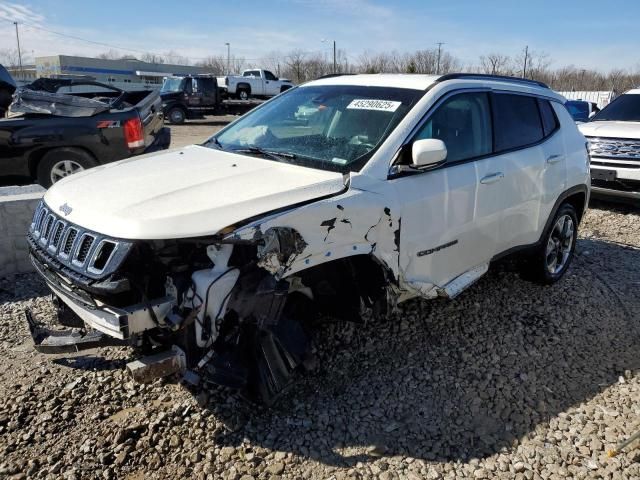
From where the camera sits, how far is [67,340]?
115 inches

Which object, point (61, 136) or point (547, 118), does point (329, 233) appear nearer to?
point (547, 118)

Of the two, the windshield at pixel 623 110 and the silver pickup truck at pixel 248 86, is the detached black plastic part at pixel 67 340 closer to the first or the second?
the windshield at pixel 623 110

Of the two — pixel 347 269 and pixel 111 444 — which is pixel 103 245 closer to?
pixel 111 444

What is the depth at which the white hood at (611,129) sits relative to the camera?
768 centimetres

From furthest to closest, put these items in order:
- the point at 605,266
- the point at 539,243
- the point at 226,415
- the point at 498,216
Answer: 1. the point at 605,266
2. the point at 539,243
3. the point at 498,216
4. the point at 226,415

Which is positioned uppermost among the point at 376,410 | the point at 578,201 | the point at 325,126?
the point at 325,126

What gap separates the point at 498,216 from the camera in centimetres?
396

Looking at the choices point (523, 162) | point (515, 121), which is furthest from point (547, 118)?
point (523, 162)

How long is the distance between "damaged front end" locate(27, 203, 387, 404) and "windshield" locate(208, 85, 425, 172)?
32.2 inches

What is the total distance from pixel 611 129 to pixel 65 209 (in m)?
7.87

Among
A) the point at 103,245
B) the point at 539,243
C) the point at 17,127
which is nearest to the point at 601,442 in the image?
the point at 539,243

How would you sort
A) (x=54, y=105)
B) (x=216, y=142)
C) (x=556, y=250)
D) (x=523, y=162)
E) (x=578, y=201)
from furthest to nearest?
(x=54, y=105)
(x=578, y=201)
(x=556, y=250)
(x=523, y=162)
(x=216, y=142)

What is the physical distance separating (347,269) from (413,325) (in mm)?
1132

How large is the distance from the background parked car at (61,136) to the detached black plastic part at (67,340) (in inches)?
165
